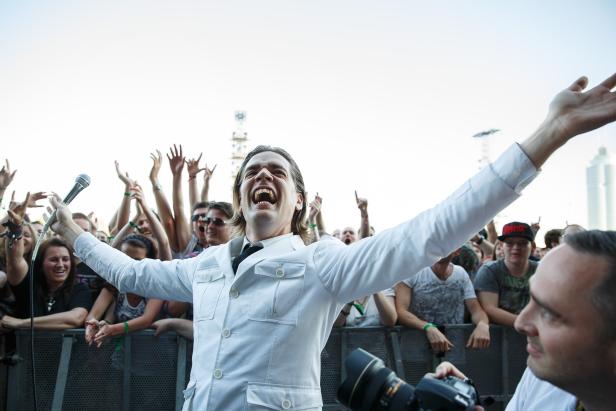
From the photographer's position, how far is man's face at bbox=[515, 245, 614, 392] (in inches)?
59.0

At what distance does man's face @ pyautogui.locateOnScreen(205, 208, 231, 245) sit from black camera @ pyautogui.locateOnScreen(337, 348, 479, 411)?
10.0ft

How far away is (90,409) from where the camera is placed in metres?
3.83

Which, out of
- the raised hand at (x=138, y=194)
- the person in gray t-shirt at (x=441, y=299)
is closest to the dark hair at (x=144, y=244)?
the raised hand at (x=138, y=194)

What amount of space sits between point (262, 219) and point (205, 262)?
1.15 feet

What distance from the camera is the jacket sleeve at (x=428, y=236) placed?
5.84 feet

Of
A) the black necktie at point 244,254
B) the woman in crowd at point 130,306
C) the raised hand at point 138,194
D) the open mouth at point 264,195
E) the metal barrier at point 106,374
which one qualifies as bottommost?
the metal barrier at point 106,374

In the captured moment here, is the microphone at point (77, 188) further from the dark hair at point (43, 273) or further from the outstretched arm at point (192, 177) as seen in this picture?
the outstretched arm at point (192, 177)

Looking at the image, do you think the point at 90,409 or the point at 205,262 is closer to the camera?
the point at 205,262

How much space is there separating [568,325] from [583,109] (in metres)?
0.65

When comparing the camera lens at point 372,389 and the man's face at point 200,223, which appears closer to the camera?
the camera lens at point 372,389

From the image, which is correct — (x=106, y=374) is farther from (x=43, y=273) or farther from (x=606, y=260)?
(x=606, y=260)

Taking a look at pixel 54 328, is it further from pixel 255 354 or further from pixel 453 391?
pixel 453 391

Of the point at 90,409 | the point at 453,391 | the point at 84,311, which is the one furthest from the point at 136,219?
the point at 453,391

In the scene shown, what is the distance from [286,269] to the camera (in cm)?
243
